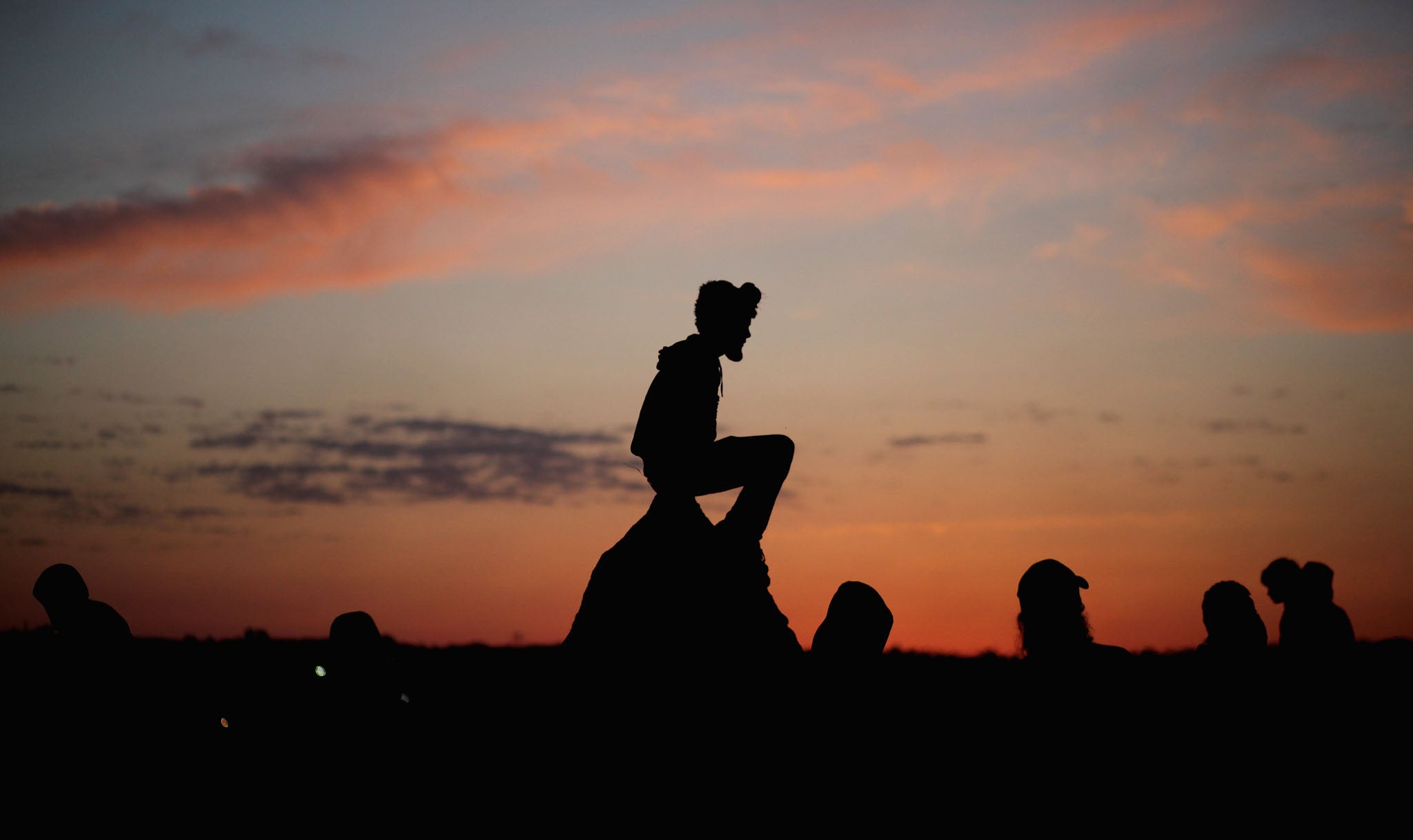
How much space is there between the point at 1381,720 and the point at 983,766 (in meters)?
2.62

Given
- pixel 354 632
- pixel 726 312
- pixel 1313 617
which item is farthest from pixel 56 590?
pixel 1313 617

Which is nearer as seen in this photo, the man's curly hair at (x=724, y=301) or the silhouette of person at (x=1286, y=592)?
the man's curly hair at (x=724, y=301)

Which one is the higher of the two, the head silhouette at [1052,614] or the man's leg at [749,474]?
the man's leg at [749,474]

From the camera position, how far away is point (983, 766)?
6.11 m

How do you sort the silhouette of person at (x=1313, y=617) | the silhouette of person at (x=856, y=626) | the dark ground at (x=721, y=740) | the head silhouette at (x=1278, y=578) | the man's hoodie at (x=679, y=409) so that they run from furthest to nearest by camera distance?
the head silhouette at (x=1278, y=578) → the silhouette of person at (x=1313, y=617) → the man's hoodie at (x=679, y=409) → the silhouette of person at (x=856, y=626) → the dark ground at (x=721, y=740)

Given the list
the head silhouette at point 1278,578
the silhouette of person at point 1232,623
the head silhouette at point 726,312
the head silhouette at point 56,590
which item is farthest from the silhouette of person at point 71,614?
the head silhouette at point 1278,578

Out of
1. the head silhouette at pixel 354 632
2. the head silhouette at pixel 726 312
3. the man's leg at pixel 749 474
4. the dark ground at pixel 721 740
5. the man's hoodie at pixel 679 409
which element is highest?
the head silhouette at pixel 726 312

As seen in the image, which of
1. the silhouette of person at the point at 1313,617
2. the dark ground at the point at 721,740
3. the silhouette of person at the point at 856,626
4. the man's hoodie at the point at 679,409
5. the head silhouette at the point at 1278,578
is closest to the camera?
the dark ground at the point at 721,740

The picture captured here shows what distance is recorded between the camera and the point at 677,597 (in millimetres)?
8320

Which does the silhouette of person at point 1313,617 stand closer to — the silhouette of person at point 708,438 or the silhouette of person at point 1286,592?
the silhouette of person at point 1286,592

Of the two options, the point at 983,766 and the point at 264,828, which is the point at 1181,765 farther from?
the point at 264,828

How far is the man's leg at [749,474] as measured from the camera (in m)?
8.34

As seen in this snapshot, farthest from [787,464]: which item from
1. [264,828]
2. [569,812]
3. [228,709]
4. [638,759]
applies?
[228,709]

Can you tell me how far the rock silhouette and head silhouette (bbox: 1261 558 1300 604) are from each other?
22.4 feet
